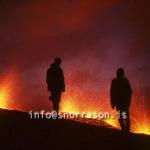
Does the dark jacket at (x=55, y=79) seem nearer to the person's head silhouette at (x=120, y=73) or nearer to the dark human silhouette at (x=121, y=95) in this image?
the dark human silhouette at (x=121, y=95)

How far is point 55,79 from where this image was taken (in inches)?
746

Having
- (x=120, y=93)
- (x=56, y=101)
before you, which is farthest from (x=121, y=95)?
(x=56, y=101)

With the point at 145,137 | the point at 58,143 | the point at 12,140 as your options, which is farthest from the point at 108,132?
the point at 12,140

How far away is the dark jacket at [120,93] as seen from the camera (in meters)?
18.9

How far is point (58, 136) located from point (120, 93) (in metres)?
4.46

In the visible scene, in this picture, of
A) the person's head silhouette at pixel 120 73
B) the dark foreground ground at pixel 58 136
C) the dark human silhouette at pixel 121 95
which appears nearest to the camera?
the dark foreground ground at pixel 58 136

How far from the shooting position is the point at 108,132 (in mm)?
18344

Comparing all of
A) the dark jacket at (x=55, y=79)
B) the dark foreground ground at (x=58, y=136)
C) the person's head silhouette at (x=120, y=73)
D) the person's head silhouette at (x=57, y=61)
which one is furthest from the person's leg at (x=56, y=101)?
the person's head silhouette at (x=120, y=73)

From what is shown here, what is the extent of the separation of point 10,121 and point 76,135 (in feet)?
11.2

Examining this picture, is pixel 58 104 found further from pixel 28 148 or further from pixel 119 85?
pixel 28 148

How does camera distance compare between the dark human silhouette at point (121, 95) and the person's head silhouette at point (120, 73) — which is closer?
the person's head silhouette at point (120, 73)

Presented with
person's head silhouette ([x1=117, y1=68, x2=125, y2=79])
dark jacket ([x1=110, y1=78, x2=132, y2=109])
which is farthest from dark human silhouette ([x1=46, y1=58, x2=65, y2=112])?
person's head silhouette ([x1=117, y1=68, x2=125, y2=79])

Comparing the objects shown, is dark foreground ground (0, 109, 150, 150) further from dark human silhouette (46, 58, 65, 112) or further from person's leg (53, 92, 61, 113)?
dark human silhouette (46, 58, 65, 112)

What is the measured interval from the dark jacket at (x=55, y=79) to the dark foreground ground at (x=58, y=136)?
1711mm
